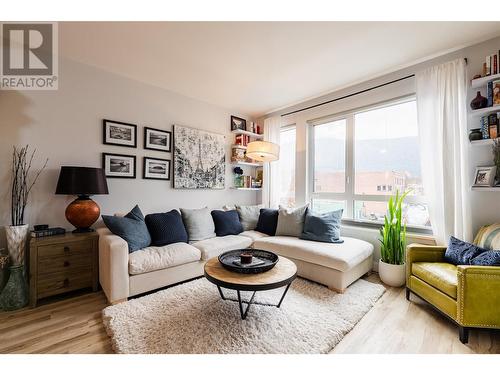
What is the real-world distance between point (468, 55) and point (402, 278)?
248cm

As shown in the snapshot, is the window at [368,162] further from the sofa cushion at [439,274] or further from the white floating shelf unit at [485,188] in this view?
the sofa cushion at [439,274]

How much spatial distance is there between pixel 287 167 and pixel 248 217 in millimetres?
1293

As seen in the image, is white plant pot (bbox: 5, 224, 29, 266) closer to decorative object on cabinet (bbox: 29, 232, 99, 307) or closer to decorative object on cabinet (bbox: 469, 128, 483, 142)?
decorative object on cabinet (bbox: 29, 232, 99, 307)

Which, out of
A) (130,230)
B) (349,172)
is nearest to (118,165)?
(130,230)

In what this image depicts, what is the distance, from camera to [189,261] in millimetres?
2465

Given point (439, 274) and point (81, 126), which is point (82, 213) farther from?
point (439, 274)

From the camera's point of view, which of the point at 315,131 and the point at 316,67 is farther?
the point at 315,131

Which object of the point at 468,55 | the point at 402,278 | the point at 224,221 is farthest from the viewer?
the point at 224,221

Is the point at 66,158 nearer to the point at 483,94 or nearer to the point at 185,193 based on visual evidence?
the point at 185,193

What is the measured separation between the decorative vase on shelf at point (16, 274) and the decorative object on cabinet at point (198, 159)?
1.75 m

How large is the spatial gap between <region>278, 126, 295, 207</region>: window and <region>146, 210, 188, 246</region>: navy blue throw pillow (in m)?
2.07
